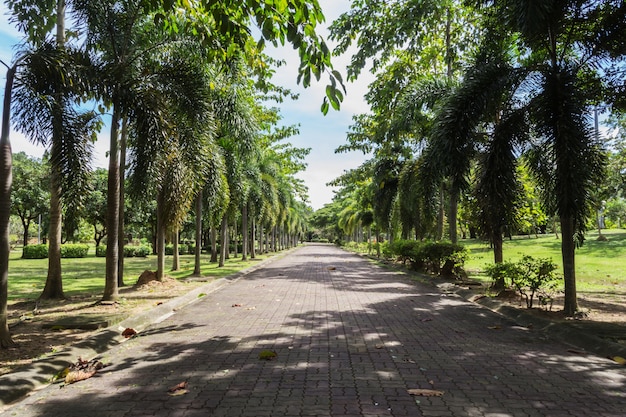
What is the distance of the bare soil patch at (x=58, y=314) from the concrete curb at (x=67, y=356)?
0.26 metres

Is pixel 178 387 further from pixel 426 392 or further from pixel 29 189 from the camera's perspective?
pixel 29 189

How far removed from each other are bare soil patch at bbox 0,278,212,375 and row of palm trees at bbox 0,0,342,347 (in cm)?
43

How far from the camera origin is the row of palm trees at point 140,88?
5.76 meters

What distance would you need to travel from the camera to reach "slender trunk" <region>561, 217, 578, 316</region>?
825 cm

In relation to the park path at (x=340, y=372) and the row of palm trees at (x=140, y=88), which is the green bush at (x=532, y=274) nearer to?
the park path at (x=340, y=372)

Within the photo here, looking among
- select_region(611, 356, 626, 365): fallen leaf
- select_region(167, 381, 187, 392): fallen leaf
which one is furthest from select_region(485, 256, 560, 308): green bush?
select_region(167, 381, 187, 392): fallen leaf

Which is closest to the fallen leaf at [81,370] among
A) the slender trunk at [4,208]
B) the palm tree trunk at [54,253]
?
the slender trunk at [4,208]

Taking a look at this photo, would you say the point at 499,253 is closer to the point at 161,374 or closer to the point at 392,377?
the point at 392,377

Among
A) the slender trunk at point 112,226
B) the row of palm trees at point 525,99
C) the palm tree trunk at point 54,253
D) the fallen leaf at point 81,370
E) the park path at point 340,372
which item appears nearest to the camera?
the park path at point 340,372

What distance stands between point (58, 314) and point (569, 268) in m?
10.3

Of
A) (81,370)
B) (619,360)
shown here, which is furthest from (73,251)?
(619,360)

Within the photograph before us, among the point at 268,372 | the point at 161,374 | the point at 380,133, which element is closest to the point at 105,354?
the point at 161,374

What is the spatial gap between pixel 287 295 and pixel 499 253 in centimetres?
628

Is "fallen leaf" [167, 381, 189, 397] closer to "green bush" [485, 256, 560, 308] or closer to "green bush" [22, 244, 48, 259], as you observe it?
"green bush" [485, 256, 560, 308]
